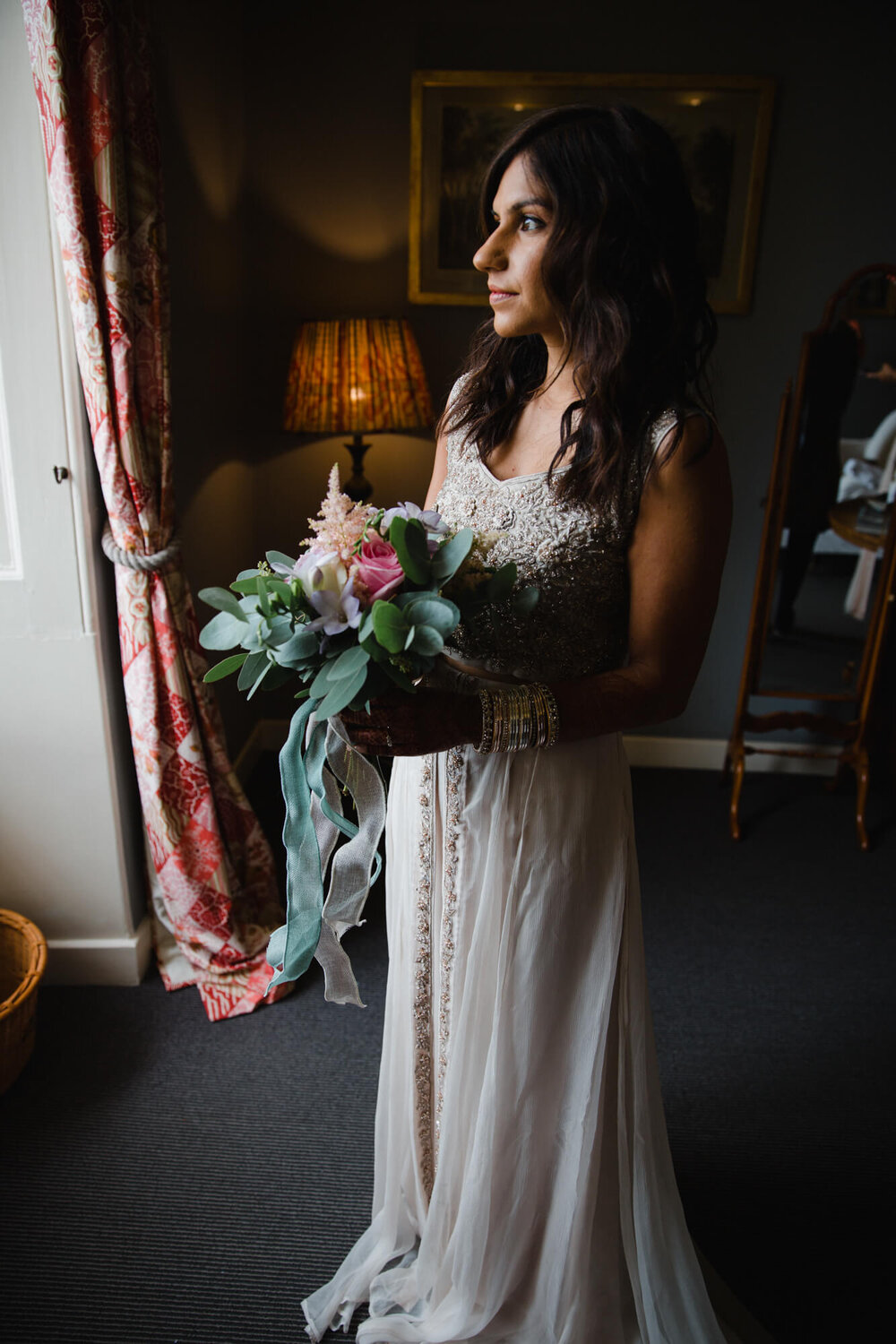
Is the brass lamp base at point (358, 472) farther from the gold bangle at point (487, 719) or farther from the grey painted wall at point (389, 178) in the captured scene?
the gold bangle at point (487, 719)

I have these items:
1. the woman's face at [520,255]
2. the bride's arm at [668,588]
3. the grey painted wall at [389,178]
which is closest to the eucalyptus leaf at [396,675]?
the bride's arm at [668,588]

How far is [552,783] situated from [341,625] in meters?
0.40

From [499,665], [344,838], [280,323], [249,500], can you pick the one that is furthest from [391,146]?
[499,665]

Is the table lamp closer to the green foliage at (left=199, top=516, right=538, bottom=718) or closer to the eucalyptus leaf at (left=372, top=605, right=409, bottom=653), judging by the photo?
the green foliage at (left=199, top=516, right=538, bottom=718)

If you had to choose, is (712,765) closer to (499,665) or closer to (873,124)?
(873,124)

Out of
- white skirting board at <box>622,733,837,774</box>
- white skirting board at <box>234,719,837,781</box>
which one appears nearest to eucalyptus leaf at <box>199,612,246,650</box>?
white skirting board at <box>234,719,837,781</box>

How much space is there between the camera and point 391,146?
2.88 m

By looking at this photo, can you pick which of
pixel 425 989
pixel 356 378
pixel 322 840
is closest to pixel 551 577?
pixel 322 840

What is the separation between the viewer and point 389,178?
2910 millimetres

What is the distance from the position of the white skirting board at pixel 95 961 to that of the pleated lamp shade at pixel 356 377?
154cm

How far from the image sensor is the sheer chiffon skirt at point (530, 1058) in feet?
3.88

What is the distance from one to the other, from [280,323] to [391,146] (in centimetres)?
66

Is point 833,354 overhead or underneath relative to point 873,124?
underneath

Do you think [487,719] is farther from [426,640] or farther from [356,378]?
[356,378]
